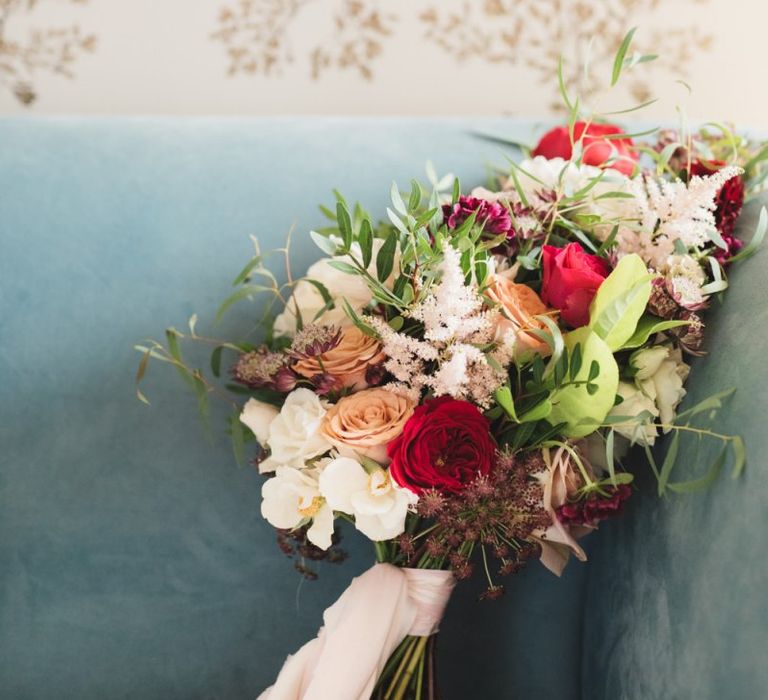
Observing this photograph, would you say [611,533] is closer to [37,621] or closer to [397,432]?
[397,432]

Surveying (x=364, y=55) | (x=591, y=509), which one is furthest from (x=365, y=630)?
(x=364, y=55)

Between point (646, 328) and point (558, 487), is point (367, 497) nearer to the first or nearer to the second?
point (558, 487)

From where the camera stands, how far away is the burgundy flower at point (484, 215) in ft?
2.68

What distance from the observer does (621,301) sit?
2.45 ft

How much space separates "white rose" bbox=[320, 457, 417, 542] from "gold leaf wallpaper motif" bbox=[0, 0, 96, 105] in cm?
90

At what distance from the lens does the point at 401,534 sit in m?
0.84

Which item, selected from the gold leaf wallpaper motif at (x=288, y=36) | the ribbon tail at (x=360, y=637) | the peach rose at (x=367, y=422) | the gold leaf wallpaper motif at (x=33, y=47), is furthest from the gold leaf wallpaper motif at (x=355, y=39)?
the ribbon tail at (x=360, y=637)

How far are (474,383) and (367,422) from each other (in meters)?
0.11

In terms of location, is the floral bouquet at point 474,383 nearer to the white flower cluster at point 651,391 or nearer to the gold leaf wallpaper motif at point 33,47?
the white flower cluster at point 651,391

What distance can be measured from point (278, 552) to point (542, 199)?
22.3 inches

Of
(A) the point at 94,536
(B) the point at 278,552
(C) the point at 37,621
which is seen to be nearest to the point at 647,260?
(B) the point at 278,552

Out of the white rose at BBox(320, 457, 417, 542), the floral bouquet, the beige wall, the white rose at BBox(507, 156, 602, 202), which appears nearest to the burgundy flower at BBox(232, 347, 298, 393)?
the floral bouquet

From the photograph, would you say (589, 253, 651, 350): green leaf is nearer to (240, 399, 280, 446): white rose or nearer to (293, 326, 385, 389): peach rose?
(293, 326, 385, 389): peach rose

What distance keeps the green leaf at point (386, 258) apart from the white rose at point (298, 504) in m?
0.21
